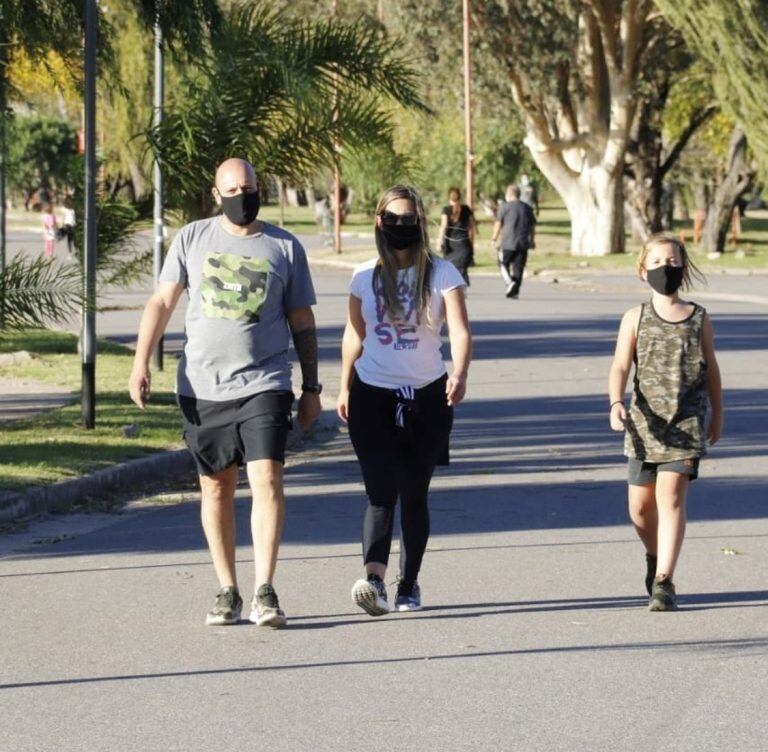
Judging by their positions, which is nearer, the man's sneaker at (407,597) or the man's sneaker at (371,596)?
the man's sneaker at (371,596)

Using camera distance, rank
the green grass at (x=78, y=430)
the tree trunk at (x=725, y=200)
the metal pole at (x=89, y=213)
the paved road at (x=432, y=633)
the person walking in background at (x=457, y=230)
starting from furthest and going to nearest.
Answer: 1. the tree trunk at (x=725, y=200)
2. the person walking in background at (x=457, y=230)
3. the metal pole at (x=89, y=213)
4. the green grass at (x=78, y=430)
5. the paved road at (x=432, y=633)

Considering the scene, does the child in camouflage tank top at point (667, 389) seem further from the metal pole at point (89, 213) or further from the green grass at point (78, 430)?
the metal pole at point (89, 213)

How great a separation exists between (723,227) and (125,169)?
29984 mm

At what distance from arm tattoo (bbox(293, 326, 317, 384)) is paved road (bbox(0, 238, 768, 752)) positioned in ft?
3.40

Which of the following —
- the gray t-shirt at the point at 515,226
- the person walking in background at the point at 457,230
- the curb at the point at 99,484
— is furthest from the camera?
the gray t-shirt at the point at 515,226

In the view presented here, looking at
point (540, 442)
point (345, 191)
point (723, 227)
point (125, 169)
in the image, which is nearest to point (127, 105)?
point (125, 169)

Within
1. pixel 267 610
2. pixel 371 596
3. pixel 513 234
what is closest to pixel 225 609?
pixel 267 610

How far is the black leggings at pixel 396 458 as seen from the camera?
24.4 ft

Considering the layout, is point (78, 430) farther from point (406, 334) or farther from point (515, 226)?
point (515, 226)

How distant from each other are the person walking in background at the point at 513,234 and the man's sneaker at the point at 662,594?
75.2 ft

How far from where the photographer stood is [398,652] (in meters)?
6.75

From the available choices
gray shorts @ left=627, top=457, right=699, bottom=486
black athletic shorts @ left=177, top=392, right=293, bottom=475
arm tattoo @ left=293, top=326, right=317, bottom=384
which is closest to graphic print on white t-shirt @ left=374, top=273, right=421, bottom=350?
arm tattoo @ left=293, top=326, right=317, bottom=384

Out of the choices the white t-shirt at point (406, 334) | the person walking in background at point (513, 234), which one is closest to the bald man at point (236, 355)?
the white t-shirt at point (406, 334)

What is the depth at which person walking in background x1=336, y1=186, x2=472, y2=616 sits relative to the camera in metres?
7.36
